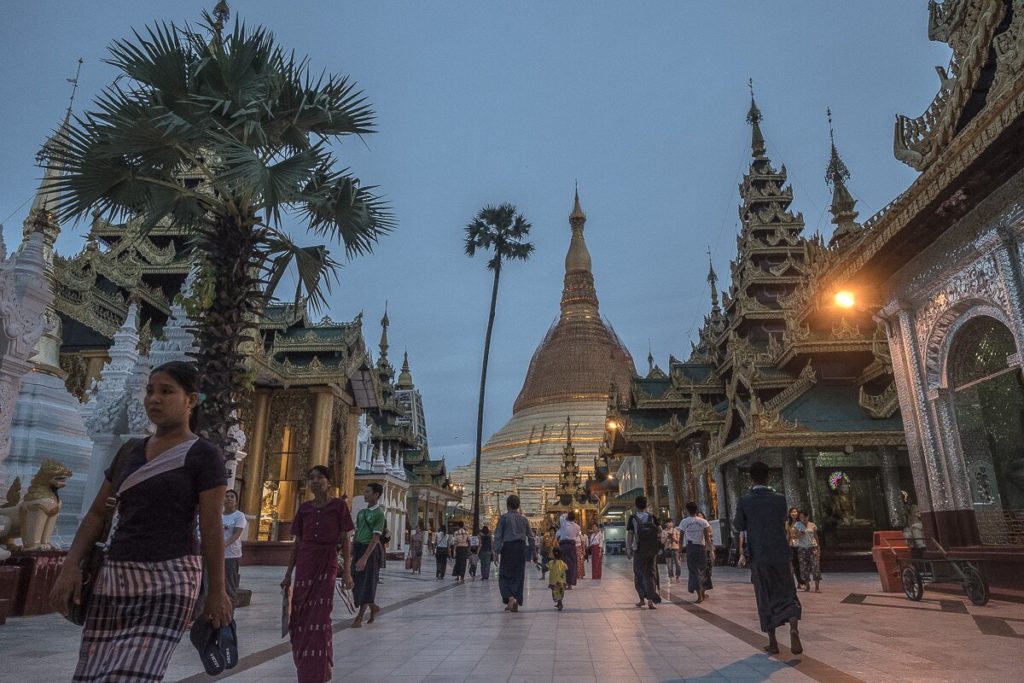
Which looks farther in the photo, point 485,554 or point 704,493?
point 704,493

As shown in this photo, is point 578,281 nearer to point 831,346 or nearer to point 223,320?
point 831,346

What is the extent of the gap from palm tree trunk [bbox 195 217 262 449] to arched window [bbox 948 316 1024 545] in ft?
35.6

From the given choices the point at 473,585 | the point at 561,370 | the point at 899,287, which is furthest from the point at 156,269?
the point at 561,370

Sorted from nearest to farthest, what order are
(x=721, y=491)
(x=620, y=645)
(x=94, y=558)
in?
(x=94, y=558) → (x=620, y=645) → (x=721, y=491)

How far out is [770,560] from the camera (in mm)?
5637

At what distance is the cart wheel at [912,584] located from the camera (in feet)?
29.8

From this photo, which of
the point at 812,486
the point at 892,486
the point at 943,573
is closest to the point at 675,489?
the point at 812,486

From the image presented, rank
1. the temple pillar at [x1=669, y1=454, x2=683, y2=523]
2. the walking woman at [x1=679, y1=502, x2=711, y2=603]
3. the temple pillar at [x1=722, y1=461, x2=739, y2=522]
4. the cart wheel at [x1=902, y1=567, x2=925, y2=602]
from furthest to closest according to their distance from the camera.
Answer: the temple pillar at [x1=669, y1=454, x2=683, y2=523], the temple pillar at [x1=722, y1=461, x2=739, y2=522], the walking woman at [x1=679, y1=502, x2=711, y2=603], the cart wheel at [x1=902, y1=567, x2=925, y2=602]

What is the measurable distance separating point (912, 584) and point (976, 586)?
0.95 m

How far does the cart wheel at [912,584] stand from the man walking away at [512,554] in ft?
18.5

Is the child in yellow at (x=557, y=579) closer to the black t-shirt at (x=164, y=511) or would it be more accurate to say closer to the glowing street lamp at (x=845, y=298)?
the glowing street lamp at (x=845, y=298)

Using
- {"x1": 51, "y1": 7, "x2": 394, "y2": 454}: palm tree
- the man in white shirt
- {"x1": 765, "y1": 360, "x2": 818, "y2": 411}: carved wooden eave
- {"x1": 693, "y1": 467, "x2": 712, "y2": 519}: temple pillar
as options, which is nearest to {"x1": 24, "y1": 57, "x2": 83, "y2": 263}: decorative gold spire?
{"x1": 51, "y1": 7, "x2": 394, "y2": 454}: palm tree

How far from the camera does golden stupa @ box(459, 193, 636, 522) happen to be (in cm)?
5300

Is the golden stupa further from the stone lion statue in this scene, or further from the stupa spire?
the stone lion statue
